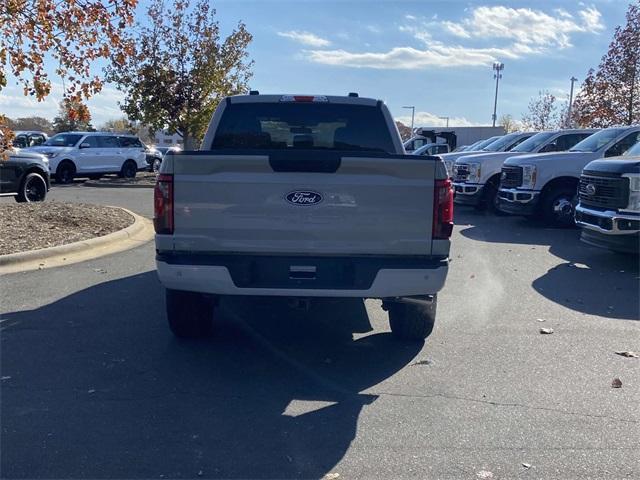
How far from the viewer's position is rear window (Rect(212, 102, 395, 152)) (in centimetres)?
639

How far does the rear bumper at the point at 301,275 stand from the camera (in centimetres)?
468

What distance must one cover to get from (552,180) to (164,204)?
9.94 meters

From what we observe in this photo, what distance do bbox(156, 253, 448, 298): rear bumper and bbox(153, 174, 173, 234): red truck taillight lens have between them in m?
0.22

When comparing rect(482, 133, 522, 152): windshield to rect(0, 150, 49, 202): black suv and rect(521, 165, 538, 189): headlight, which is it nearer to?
rect(521, 165, 538, 189): headlight

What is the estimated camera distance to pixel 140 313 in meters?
6.40

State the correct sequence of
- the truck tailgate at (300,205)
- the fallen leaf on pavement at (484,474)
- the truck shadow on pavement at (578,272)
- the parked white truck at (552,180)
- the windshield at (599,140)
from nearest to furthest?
the fallen leaf on pavement at (484,474), the truck tailgate at (300,205), the truck shadow on pavement at (578,272), the windshield at (599,140), the parked white truck at (552,180)

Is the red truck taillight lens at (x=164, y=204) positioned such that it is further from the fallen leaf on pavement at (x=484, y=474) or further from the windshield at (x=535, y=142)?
the windshield at (x=535, y=142)

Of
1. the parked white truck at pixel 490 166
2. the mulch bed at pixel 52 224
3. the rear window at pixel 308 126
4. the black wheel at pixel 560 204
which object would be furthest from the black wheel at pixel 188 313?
the parked white truck at pixel 490 166

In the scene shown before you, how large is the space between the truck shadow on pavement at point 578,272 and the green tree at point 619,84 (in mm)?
13144

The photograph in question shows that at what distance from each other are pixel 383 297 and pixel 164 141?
9705cm

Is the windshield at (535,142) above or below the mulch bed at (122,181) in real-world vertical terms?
above

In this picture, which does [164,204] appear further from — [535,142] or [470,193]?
[535,142]

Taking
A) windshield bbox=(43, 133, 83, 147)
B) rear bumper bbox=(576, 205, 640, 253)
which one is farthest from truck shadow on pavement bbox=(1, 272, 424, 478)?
windshield bbox=(43, 133, 83, 147)

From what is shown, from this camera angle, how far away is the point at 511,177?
13.2 m
